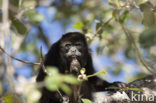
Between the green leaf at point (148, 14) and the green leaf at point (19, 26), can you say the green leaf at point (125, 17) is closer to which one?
the green leaf at point (148, 14)

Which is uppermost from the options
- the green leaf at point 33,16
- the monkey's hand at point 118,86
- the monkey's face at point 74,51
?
the green leaf at point 33,16

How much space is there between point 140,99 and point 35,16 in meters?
1.98

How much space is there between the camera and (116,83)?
4.52 metres

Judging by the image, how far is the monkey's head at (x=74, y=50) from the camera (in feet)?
14.1

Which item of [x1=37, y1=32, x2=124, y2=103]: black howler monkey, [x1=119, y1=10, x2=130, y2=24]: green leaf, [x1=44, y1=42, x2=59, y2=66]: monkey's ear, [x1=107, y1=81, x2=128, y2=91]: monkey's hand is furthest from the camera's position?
[x1=44, y1=42, x2=59, y2=66]: monkey's ear

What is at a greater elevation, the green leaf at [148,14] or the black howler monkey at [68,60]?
the green leaf at [148,14]

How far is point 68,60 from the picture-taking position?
446cm

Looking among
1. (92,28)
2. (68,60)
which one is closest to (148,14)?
(68,60)

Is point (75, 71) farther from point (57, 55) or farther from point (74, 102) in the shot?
point (57, 55)

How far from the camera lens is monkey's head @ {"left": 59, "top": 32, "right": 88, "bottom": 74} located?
430 centimetres

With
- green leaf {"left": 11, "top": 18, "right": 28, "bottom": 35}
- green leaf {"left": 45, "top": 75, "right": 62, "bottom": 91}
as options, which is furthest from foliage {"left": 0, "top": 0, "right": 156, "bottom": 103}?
green leaf {"left": 45, "top": 75, "right": 62, "bottom": 91}

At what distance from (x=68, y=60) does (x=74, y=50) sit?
8.5 inches

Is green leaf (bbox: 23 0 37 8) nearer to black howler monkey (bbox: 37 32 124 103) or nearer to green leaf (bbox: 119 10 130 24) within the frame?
black howler monkey (bbox: 37 32 124 103)

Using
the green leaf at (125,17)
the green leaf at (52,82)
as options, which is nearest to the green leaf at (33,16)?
the green leaf at (125,17)
